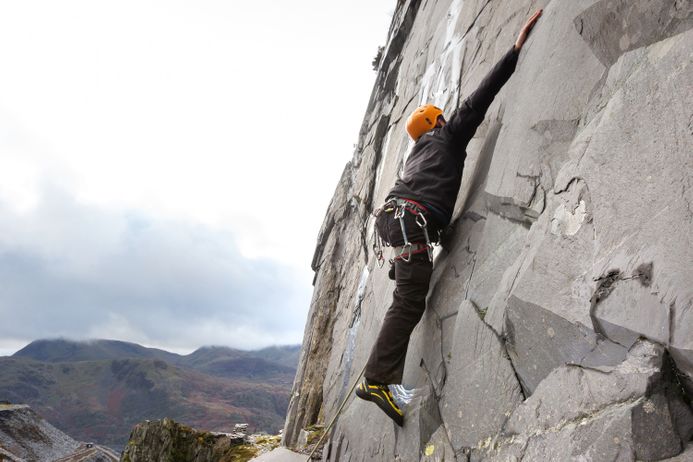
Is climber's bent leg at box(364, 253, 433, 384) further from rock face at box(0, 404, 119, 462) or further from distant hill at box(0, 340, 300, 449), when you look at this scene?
distant hill at box(0, 340, 300, 449)

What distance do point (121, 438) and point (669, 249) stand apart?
416 ft

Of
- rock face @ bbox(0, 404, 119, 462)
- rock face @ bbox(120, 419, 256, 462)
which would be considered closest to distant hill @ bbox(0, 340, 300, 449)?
rock face @ bbox(0, 404, 119, 462)

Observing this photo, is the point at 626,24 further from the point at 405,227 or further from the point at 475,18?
the point at 475,18

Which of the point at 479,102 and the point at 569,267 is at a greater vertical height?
the point at 479,102

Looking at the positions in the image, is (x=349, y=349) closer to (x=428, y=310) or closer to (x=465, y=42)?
(x=428, y=310)

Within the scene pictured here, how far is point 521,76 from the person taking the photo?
428 cm

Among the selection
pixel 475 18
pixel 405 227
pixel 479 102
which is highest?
pixel 475 18

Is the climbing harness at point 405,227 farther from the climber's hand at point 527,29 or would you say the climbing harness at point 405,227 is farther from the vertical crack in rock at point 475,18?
the vertical crack in rock at point 475,18

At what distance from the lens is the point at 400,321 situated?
166 inches

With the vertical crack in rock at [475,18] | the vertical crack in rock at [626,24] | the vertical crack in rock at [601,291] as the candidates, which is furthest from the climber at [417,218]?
the vertical crack in rock at [475,18]

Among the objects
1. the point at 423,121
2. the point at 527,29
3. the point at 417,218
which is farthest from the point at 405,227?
the point at 527,29

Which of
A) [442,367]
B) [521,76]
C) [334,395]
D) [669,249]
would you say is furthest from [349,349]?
[669,249]

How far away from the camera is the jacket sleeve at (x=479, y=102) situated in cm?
437

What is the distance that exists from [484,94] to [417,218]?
1.52 meters
